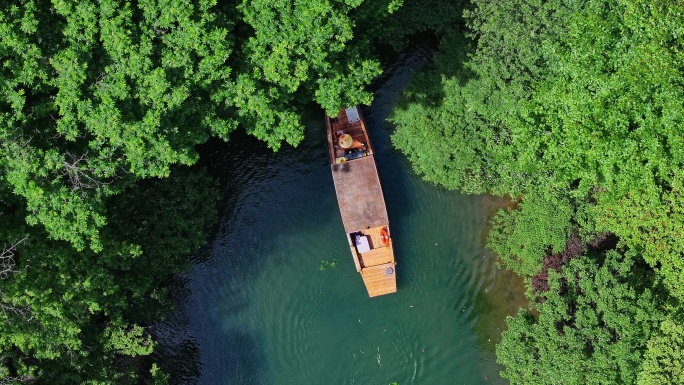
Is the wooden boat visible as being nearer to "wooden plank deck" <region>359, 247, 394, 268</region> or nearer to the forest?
"wooden plank deck" <region>359, 247, 394, 268</region>

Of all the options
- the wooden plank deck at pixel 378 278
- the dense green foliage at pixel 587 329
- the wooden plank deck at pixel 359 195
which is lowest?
the dense green foliage at pixel 587 329

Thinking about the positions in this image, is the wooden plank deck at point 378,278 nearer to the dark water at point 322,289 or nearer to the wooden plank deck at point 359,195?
the dark water at point 322,289

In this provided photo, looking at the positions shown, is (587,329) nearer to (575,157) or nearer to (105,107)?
(575,157)

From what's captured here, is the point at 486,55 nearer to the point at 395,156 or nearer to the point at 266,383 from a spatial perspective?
the point at 395,156

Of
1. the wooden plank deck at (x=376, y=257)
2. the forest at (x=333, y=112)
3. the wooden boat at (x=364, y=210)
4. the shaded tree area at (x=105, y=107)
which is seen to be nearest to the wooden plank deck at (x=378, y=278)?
the wooden boat at (x=364, y=210)

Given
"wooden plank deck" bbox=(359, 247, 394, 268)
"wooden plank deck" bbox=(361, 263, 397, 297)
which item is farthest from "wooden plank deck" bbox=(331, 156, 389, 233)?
"wooden plank deck" bbox=(361, 263, 397, 297)

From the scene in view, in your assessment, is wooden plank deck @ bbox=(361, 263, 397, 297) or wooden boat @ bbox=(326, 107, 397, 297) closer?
wooden boat @ bbox=(326, 107, 397, 297)
